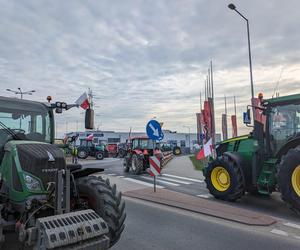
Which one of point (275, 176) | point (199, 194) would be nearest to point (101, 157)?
point (199, 194)

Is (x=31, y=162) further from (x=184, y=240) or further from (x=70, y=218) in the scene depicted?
(x=184, y=240)

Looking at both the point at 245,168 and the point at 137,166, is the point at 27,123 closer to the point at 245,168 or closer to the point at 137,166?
the point at 245,168

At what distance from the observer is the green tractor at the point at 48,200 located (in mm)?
3777

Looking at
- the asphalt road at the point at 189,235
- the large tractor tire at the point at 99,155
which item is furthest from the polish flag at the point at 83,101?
the large tractor tire at the point at 99,155

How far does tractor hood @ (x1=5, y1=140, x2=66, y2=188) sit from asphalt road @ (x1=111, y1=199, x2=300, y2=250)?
1.75 metres

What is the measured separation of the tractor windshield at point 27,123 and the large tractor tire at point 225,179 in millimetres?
5377

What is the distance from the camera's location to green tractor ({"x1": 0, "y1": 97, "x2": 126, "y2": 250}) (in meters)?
3.78

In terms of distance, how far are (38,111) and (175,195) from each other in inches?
225

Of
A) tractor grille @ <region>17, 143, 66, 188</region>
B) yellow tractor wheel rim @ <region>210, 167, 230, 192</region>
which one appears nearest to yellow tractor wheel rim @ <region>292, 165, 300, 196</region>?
yellow tractor wheel rim @ <region>210, 167, 230, 192</region>

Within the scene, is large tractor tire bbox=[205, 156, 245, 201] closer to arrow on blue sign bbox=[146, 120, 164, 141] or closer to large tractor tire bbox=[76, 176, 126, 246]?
arrow on blue sign bbox=[146, 120, 164, 141]

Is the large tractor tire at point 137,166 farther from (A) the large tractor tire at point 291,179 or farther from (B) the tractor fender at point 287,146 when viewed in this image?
(A) the large tractor tire at point 291,179

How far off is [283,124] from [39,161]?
6.46 meters

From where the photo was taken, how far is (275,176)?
8289 millimetres

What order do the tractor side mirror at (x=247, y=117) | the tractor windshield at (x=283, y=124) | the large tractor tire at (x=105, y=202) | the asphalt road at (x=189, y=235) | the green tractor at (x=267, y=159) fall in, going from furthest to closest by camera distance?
the tractor side mirror at (x=247, y=117)
the tractor windshield at (x=283, y=124)
the green tractor at (x=267, y=159)
the asphalt road at (x=189, y=235)
the large tractor tire at (x=105, y=202)
